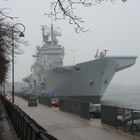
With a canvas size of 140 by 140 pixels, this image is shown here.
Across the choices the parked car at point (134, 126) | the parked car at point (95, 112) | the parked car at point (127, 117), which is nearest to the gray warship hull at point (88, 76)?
the parked car at point (95, 112)

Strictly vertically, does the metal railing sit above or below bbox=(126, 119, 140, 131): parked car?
above

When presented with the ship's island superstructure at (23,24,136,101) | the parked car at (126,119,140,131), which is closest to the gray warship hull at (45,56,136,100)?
the ship's island superstructure at (23,24,136,101)

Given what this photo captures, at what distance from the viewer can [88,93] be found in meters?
81.3

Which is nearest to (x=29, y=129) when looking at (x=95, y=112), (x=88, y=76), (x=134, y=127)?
(x=134, y=127)

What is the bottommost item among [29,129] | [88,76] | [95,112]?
[95,112]

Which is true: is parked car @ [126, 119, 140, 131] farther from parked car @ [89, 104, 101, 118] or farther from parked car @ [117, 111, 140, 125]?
parked car @ [89, 104, 101, 118]

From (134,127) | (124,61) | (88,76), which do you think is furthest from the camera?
(88,76)

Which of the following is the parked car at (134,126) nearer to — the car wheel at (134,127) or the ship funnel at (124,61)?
the car wheel at (134,127)

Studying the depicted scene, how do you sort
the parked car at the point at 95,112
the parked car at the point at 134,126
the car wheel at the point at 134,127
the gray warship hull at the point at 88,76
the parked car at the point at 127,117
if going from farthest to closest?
the gray warship hull at the point at 88,76 < the parked car at the point at 95,112 < the parked car at the point at 127,117 < the car wheel at the point at 134,127 < the parked car at the point at 134,126

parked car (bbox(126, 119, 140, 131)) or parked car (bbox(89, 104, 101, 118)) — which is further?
parked car (bbox(89, 104, 101, 118))

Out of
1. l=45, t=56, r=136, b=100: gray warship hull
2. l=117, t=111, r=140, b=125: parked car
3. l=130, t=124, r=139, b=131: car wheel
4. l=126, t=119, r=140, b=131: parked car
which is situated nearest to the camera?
l=126, t=119, r=140, b=131: parked car

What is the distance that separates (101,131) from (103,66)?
53.0m

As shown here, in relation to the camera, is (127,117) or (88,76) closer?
(127,117)

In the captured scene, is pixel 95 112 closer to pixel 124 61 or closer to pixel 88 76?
pixel 124 61
